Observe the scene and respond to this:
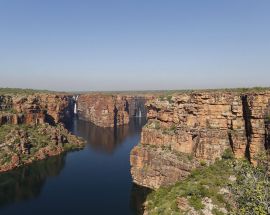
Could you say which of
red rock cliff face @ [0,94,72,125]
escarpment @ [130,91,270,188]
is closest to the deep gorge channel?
escarpment @ [130,91,270,188]

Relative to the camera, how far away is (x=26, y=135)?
284 feet

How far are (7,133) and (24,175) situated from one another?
18.8 m

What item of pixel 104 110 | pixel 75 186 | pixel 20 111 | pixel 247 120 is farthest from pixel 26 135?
pixel 104 110

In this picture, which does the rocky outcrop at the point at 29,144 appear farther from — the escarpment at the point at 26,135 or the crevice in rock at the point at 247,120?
the crevice in rock at the point at 247,120

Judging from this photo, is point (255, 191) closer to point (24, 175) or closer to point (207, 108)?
point (207, 108)

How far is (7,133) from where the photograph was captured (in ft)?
273

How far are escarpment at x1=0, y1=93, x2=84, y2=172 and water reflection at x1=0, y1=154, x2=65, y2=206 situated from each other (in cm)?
320

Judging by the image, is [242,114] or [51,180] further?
[51,180]

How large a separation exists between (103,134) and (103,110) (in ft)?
87.4

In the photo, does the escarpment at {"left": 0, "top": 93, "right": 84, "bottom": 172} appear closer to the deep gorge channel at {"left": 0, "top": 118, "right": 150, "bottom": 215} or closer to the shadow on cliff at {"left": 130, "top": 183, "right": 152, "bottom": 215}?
the deep gorge channel at {"left": 0, "top": 118, "right": 150, "bottom": 215}

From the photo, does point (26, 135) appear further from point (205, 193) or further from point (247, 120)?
point (247, 120)

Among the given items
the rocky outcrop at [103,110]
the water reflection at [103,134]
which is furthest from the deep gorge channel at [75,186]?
the rocky outcrop at [103,110]

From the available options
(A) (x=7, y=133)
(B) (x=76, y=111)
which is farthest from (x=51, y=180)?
(B) (x=76, y=111)

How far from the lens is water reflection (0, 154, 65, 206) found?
5759cm
